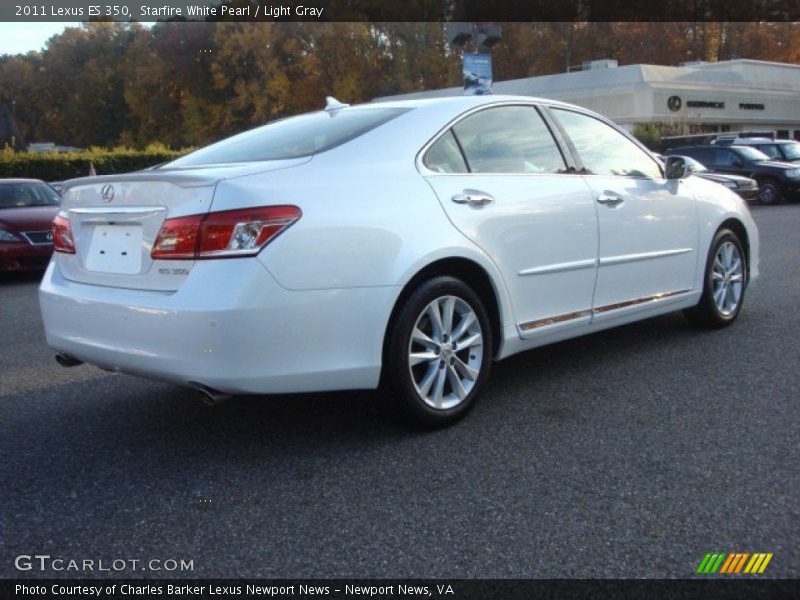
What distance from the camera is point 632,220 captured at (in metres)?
5.11

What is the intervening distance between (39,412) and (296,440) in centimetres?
153

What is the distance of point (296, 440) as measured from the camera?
13.1ft

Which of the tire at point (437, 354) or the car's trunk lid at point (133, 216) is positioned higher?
the car's trunk lid at point (133, 216)

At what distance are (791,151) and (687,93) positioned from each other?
20.4 m

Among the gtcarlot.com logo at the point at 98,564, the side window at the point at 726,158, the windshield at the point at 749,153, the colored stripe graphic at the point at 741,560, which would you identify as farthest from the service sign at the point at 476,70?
the gtcarlot.com logo at the point at 98,564

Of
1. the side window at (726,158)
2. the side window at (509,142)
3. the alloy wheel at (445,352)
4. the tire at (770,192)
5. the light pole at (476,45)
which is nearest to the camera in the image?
the alloy wheel at (445,352)

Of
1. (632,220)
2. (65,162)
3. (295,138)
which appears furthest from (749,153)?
(65,162)

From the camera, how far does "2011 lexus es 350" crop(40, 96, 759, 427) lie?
11.2 feet

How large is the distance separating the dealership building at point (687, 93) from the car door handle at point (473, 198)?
37.0m

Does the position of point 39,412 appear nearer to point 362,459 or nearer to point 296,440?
point 296,440

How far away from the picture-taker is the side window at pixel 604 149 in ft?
16.6

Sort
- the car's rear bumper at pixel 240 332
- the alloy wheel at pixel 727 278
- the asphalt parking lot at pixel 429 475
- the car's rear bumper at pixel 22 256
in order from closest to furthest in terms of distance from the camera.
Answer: the asphalt parking lot at pixel 429 475
the car's rear bumper at pixel 240 332
the alloy wheel at pixel 727 278
the car's rear bumper at pixel 22 256

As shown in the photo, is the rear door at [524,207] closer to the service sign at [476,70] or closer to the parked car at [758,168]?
the service sign at [476,70]

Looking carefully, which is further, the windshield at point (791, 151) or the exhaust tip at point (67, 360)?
the windshield at point (791, 151)
